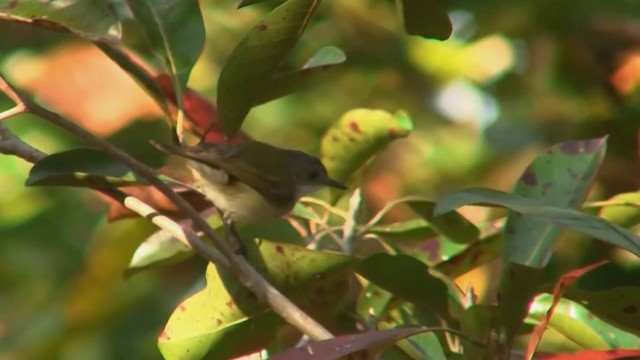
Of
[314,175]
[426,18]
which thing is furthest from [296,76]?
[314,175]

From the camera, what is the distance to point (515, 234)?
1.48 meters

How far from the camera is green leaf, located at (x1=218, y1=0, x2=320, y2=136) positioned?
127cm

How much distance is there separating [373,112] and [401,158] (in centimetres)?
187

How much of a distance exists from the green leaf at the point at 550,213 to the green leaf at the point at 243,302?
238 mm

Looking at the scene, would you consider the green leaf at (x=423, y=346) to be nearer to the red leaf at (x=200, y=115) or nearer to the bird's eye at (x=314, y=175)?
the red leaf at (x=200, y=115)

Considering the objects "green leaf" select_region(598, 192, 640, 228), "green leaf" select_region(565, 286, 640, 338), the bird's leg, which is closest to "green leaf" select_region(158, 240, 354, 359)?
the bird's leg

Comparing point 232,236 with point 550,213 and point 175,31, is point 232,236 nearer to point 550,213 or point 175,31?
point 175,31

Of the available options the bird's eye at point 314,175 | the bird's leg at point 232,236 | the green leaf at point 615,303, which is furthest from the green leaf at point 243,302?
the bird's eye at point 314,175

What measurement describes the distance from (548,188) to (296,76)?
0.35m

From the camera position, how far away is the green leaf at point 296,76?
141 centimetres

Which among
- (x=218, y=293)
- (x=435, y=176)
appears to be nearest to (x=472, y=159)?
(x=435, y=176)

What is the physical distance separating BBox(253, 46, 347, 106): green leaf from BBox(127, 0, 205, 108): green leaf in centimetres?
10

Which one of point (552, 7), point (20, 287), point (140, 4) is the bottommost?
point (20, 287)

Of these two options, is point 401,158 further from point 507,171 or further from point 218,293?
point 218,293
